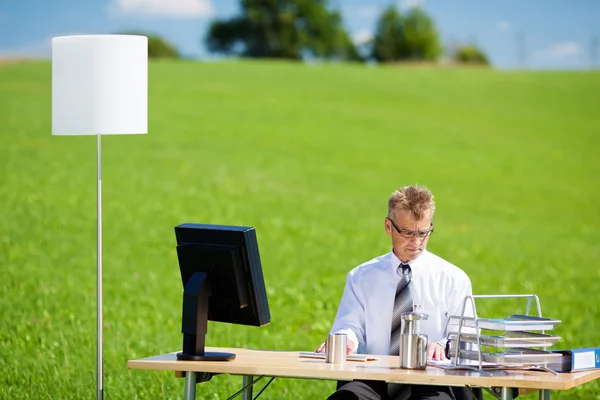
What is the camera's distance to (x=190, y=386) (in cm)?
455

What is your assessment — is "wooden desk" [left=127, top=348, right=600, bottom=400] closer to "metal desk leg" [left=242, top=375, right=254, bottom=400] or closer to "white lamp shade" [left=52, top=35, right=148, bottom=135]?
"metal desk leg" [left=242, top=375, right=254, bottom=400]

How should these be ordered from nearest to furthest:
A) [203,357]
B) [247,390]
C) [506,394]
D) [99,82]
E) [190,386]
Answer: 1. [506,394]
2. [190,386]
3. [203,357]
4. [247,390]
5. [99,82]

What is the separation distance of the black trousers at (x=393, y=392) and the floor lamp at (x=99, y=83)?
1551 mm

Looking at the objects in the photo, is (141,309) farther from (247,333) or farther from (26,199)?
(26,199)

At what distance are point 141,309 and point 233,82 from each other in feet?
82.6

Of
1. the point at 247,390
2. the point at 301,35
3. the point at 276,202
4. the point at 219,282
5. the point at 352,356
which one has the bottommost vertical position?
the point at 247,390

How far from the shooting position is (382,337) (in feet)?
16.9

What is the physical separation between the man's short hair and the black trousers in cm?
83

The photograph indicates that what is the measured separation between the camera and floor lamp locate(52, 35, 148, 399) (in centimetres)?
546

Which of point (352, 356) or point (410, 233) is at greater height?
point (410, 233)

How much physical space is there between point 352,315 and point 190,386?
3.35ft

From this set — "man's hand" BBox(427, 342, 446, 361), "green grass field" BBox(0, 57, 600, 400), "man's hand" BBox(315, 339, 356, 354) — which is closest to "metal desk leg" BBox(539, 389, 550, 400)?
"man's hand" BBox(427, 342, 446, 361)

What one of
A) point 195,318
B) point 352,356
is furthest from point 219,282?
point 352,356

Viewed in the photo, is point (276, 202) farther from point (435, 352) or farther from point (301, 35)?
point (301, 35)
